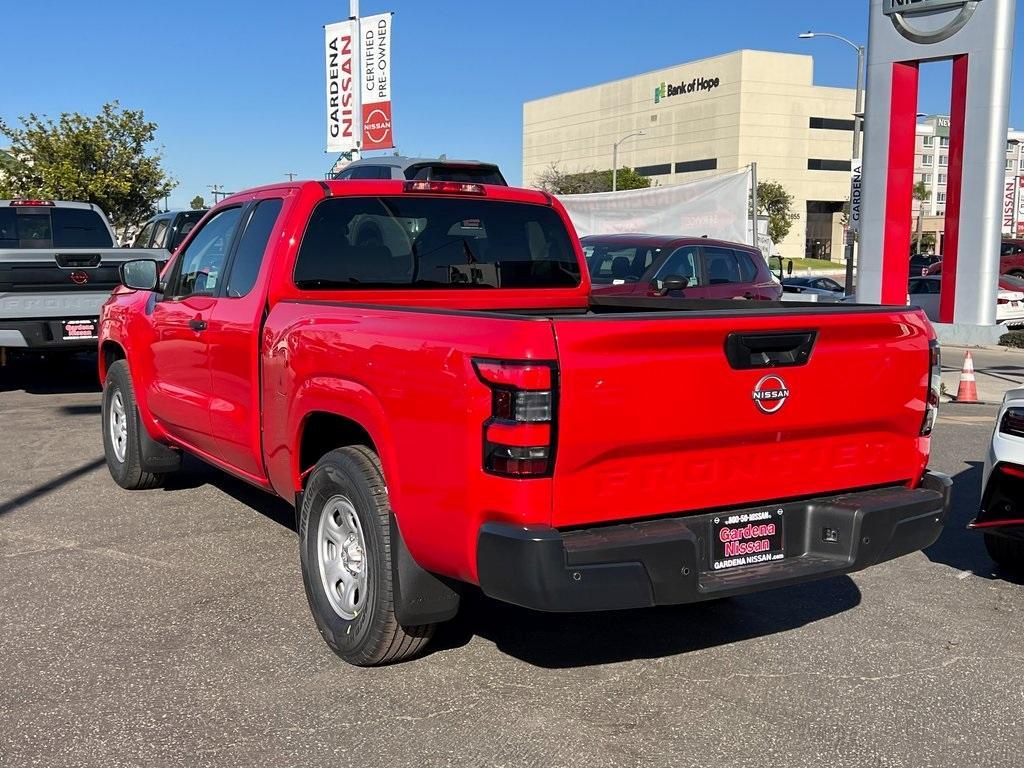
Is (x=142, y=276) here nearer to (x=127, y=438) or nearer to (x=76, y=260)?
(x=127, y=438)

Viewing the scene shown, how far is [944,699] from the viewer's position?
3920mm

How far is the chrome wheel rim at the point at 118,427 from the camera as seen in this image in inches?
278

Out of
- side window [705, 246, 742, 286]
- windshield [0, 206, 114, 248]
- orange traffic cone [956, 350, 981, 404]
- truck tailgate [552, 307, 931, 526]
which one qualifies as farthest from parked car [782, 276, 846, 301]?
truck tailgate [552, 307, 931, 526]

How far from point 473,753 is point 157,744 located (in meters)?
1.05

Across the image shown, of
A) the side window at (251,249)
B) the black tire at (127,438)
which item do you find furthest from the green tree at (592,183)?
the side window at (251,249)

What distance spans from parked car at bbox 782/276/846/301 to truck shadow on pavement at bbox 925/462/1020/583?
19.3m

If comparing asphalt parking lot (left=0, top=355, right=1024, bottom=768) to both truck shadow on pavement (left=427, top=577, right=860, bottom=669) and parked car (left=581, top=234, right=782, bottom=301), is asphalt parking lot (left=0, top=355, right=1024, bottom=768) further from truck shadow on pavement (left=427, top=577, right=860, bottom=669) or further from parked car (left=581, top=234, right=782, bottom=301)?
parked car (left=581, top=234, right=782, bottom=301)

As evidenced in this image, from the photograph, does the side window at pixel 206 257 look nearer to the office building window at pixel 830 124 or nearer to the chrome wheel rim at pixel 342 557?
the chrome wheel rim at pixel 342 557

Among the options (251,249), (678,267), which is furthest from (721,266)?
(251,249)

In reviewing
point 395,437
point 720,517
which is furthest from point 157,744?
point 720,517

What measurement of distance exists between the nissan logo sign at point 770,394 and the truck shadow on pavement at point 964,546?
2185 millimetres

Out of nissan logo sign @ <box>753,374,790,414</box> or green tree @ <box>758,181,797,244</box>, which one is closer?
nissan logo sign @ <box>753,374,790,414</box>

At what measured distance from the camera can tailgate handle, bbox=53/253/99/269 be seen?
10602 mm

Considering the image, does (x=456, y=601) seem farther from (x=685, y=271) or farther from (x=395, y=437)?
(x=685, y=271)
